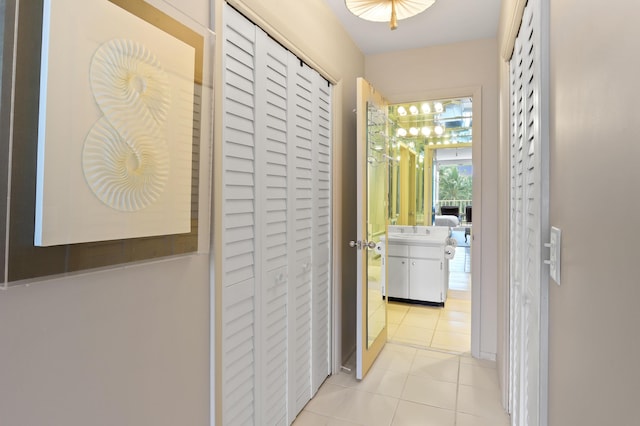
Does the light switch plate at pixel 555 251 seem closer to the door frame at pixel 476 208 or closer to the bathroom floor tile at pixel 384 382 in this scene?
the bathroom floor tile at pixel 384 382

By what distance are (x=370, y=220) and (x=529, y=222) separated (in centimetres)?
138

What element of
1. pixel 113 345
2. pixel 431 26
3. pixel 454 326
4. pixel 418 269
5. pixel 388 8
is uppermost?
pixel 431 26

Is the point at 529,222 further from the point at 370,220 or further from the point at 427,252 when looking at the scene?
the point at 427,252

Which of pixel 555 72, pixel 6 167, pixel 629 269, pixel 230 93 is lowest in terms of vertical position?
pixel 629 269

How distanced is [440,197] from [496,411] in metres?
5.51

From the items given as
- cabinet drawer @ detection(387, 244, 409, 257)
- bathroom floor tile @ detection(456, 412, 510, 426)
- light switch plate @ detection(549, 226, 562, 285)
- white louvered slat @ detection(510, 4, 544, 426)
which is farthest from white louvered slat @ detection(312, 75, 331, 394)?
cabinet drawer @ detection(387, 244, 409, 257)

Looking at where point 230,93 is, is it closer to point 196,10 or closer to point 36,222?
point 196,10

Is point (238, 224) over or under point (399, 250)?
over

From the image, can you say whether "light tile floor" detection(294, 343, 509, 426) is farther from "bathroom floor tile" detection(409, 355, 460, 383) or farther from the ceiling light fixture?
the ceiling light fixture

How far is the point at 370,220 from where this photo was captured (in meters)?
2.63

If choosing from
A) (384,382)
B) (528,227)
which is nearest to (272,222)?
(528,227)

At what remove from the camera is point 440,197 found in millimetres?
7281

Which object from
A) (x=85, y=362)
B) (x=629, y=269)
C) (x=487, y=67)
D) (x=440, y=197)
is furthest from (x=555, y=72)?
(x=440, y=197)

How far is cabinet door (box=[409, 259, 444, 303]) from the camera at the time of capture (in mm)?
4113
